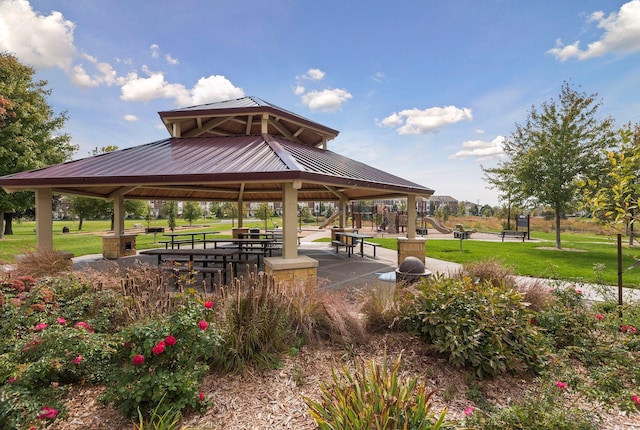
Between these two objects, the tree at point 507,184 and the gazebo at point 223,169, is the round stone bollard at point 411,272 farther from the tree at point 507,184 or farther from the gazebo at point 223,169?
the tree at point 507,184

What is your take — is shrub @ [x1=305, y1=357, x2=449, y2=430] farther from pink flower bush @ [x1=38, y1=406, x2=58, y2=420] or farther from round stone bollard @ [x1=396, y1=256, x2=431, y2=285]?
round stone bollard @ [x1=396, y1=256, x2=431, y2=285]

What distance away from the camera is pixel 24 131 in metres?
20.4

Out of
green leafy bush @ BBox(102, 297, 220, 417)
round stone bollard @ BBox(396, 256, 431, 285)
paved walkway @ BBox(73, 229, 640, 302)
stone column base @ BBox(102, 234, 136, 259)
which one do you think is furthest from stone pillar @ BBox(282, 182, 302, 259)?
stone column base @ BBox(102, 234, 136, 259)

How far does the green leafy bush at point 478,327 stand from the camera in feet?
12.3

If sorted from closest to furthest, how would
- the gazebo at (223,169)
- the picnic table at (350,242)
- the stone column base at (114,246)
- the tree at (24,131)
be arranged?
the gazebo at (223,169) < the stone column base at (114,246) < the picnic table at (350,242) < the tree at (24,131)

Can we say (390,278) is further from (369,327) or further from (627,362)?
(627,362)

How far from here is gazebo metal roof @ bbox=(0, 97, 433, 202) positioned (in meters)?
7.05

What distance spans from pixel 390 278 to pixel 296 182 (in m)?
4.23

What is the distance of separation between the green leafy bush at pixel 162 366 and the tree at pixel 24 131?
22189 mm

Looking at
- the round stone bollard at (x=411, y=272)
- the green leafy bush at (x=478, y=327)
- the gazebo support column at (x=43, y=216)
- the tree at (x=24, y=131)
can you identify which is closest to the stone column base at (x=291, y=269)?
the round stone bollard at (x=411, y=272)

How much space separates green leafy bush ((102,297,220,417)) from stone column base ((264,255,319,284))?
342 centimetres

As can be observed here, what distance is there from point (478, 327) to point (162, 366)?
150 inches

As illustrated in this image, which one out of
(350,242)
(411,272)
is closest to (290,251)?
(411,272)

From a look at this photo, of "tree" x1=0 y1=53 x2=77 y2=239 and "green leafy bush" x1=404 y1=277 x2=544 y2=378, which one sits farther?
"tree" x1=0 y1=53 x2=77 y2=239
